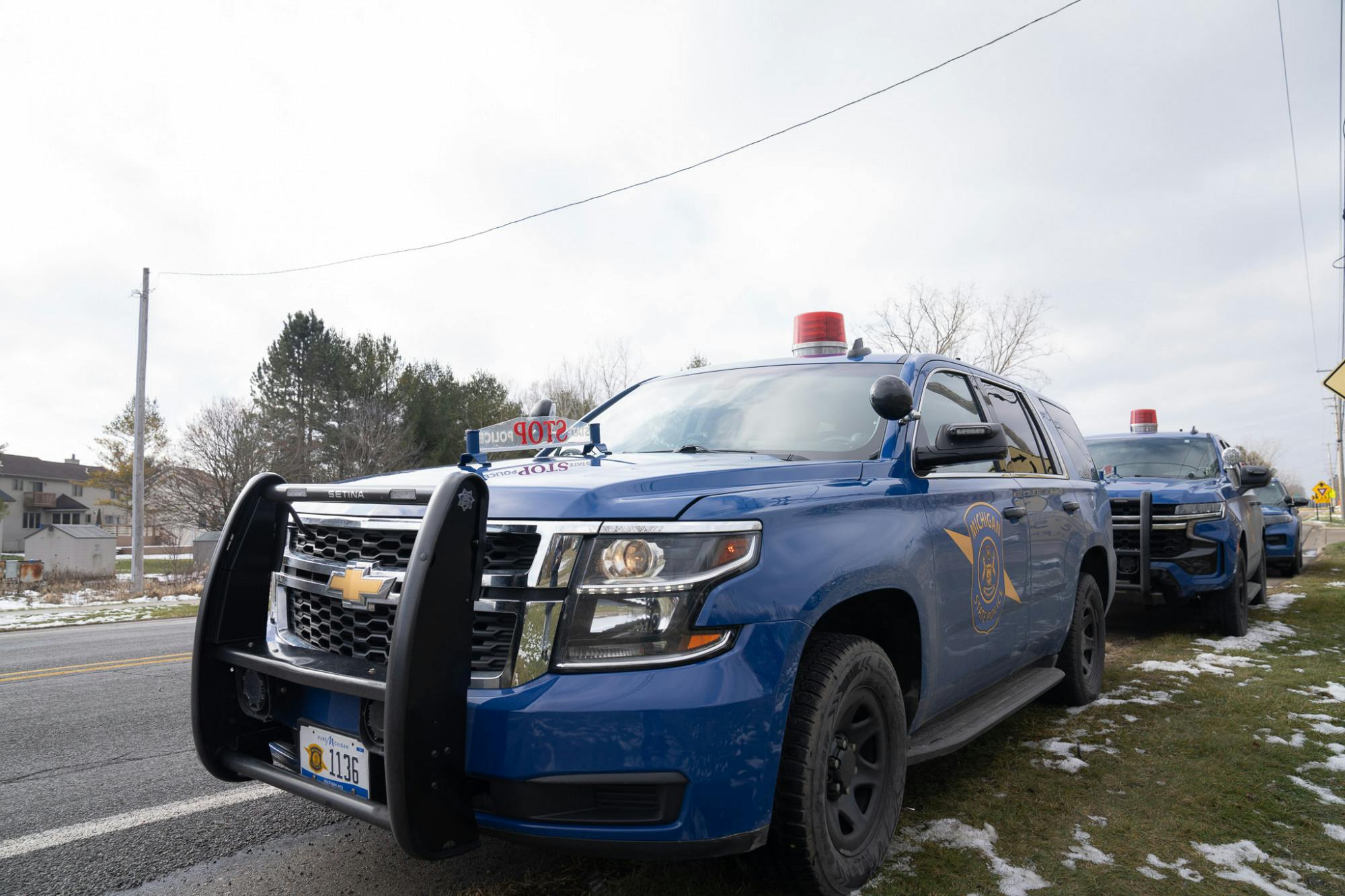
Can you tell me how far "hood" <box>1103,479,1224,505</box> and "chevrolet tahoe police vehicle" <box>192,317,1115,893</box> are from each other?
4.83 metres

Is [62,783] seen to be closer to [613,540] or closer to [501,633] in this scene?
[501,633]

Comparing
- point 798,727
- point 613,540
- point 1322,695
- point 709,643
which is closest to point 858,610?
point 798,727

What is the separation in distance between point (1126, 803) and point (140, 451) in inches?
1124

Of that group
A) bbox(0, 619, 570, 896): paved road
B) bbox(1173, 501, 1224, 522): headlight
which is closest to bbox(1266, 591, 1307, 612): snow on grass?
bbox(1173, 501, 1224, 522): headlight

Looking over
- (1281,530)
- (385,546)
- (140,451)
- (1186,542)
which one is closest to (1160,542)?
(1186,542)

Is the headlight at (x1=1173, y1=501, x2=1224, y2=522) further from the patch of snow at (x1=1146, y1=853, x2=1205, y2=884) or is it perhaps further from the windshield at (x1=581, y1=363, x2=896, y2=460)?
the patch of snow at (x1=1146, y1=853, x2=1205, y2=884)

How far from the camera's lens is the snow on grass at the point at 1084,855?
2.94 metres

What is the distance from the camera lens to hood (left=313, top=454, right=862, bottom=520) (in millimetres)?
2256

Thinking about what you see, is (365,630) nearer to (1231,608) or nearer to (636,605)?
(636,605)

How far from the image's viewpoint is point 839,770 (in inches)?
102

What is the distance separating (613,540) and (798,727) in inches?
30.2

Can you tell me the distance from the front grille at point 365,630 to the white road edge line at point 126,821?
1.38m

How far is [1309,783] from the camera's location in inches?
146

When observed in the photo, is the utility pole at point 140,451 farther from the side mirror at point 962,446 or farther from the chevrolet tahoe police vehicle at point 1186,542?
the side mirror at point 962,446
